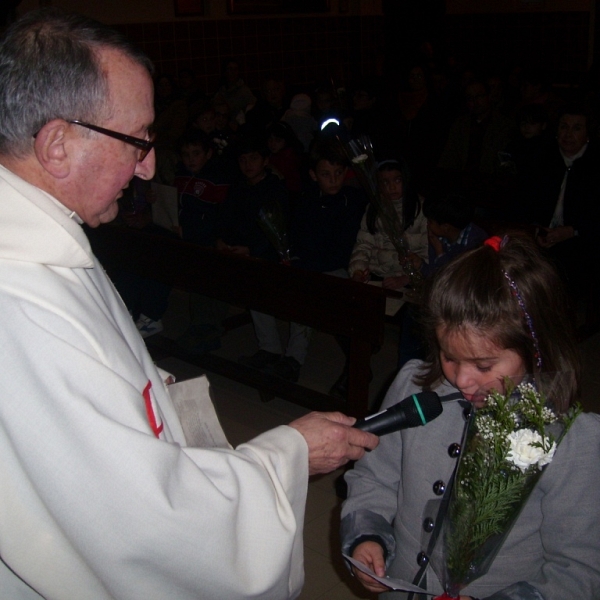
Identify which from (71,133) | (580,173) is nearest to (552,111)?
(580,173)

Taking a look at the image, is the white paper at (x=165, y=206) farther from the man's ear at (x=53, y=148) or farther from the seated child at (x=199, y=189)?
the man's ear at (x=53, y=148)

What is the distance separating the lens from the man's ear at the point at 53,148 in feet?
4.35

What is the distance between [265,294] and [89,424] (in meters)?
2.78

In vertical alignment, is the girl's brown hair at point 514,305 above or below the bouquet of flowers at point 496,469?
above

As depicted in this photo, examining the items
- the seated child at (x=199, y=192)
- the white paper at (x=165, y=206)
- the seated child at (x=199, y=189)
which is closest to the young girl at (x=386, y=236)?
the seated child at (x=199, y=189)

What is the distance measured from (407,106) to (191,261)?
171 inches

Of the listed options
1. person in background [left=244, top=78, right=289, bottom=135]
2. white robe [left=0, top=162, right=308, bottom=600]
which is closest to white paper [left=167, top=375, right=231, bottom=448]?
white robe [left=0, top=162, right=308, bottom=600]

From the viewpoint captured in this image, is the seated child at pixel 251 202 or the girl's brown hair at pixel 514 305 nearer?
the girl's brown hair at pixel 514 305

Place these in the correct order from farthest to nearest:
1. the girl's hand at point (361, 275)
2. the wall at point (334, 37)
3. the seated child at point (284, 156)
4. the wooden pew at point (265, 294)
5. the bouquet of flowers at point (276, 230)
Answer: the wall at point (334, 37) → the seated child at point (284, 156) → the bouquet of flowers at point (276, 230) → the girl's hand at point (361, 275) → the wooden pew at point (265, 294)

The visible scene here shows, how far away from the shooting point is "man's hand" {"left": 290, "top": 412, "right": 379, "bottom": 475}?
1.52 m

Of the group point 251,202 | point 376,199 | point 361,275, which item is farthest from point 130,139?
point 251,202

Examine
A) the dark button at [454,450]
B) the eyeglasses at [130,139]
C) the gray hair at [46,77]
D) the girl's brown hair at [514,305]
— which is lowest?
the dark button at [454,450]

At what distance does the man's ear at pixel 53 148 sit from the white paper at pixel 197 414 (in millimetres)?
604

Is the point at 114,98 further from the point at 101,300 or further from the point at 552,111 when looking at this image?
the point at 552,111
